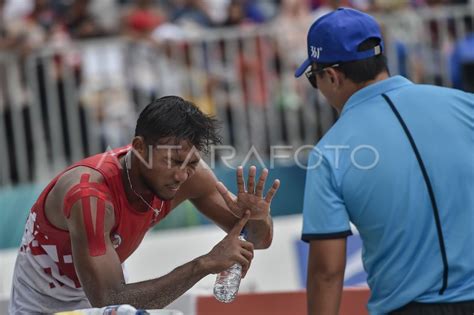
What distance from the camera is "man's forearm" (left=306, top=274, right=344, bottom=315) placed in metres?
3.77

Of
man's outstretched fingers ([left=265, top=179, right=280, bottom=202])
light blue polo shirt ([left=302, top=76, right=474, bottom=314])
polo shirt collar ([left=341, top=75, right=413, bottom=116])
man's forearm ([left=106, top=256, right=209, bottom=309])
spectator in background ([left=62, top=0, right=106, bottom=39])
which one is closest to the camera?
light blue polo shirt ([left=302, top=76, right=474, bottom=314])

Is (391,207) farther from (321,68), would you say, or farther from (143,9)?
(143,9)

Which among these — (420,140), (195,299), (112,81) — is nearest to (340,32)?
(420,140)

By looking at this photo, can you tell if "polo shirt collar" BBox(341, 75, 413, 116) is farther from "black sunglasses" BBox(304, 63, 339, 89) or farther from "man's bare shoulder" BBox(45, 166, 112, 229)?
"man's bare shoulder" BBox(45, 166, 112, 229)

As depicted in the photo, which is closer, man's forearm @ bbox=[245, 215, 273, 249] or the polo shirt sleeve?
the polo shirt sleeve

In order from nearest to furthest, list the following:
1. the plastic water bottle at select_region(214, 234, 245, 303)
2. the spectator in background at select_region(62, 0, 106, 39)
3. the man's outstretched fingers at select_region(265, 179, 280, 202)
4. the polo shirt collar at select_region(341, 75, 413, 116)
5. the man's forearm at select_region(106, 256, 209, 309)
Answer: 1. the polo shirt collar at select_region(341, 75, 413, 116)
2. the man's forearm at select_region(106, 256, 209, 309)
3. the plastic water bottle at select_region(214, 234, 245, 303)
4. the man's outstretched fingers at select_region(265, 179, 280, 202)
5. the spectator in background at select_region(62, 0, 106, 39)

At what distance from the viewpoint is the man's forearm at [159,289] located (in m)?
4.18

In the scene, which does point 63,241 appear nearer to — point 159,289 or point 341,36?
point 159,289

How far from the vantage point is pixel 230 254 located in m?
4.25

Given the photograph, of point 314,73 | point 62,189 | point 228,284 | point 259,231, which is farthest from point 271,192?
point 62,189

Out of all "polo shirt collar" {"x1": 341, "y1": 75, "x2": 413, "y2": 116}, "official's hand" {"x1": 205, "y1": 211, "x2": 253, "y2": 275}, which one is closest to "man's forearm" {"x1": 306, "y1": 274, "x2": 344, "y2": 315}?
"official's hand" {"x1": 205, "y1": 211, "x2": 253, "y2": 275}

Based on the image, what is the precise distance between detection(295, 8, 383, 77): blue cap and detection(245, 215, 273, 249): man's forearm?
956 mm

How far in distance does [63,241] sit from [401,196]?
163 centimetres

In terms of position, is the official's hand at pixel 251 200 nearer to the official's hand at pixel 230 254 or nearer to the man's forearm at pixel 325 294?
the official's hand at pixel 230 254
